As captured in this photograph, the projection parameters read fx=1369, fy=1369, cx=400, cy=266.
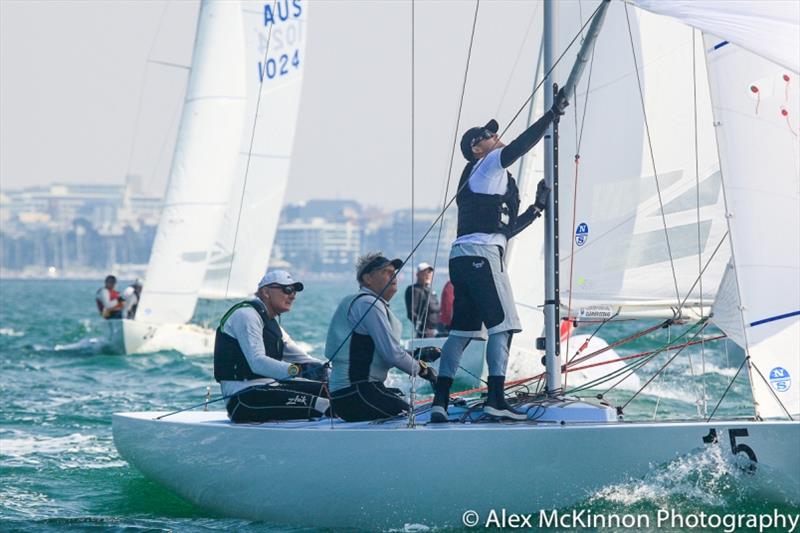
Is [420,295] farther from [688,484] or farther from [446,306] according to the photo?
[688,484]

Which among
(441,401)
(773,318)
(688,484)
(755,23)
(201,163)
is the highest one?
(201,163)

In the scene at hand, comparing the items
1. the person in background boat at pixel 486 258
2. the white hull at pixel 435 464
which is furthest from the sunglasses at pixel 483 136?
the white hull at pixel 435 464

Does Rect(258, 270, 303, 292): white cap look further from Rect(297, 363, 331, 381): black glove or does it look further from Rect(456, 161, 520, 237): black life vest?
Rect(456, 161, 520, 237): black life vest

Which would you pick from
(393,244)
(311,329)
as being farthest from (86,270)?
(311,329)

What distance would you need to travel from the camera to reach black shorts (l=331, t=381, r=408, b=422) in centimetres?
580

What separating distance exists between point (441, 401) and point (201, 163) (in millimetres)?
13664

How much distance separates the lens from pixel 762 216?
5.50 metres

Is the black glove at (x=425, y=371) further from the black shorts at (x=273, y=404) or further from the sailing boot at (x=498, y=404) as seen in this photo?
the black shorts at (x=273, y=404)

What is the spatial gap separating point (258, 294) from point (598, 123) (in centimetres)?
245

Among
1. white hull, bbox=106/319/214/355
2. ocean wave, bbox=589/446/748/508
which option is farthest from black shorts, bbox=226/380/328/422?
white hull, bbox=106/319/214/355

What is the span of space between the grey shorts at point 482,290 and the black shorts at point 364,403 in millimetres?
437

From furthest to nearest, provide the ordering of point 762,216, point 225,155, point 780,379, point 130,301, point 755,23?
point 225,155 < point 130,301 < point 762,216 < point 780,379 < point 755,23

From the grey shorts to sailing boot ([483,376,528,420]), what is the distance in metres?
0.20

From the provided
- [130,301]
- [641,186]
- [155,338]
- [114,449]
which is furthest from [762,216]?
[130,301]
